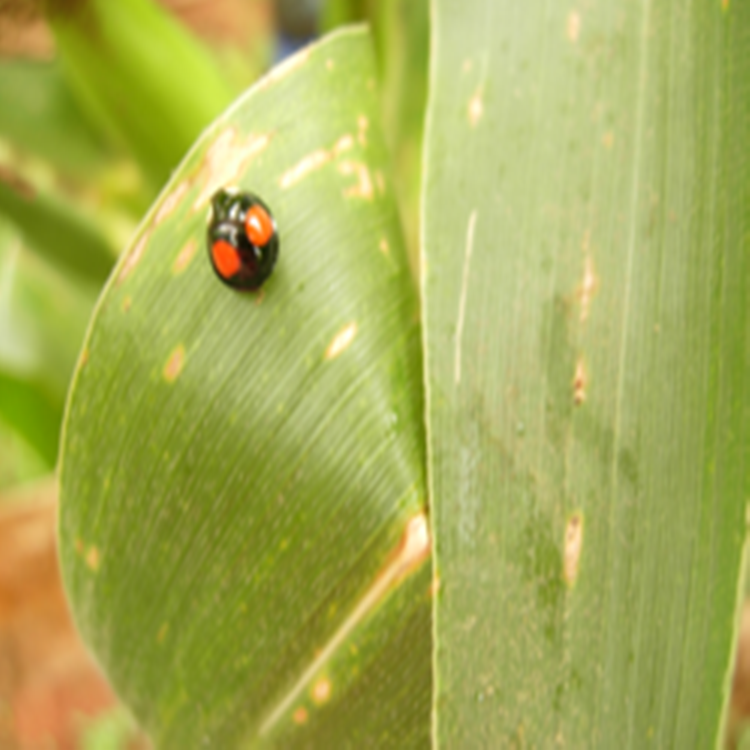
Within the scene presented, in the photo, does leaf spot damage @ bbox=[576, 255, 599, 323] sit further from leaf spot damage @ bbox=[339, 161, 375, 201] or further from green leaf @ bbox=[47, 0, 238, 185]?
green leaf @ bbox=[47, 0, 238, 185]

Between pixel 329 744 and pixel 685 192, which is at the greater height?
pixel 685 192

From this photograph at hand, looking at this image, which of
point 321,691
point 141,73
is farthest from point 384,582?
point 141,73

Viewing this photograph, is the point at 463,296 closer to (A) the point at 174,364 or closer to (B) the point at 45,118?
(A) the point at 174,364

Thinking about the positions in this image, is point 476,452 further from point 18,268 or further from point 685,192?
point 18,268

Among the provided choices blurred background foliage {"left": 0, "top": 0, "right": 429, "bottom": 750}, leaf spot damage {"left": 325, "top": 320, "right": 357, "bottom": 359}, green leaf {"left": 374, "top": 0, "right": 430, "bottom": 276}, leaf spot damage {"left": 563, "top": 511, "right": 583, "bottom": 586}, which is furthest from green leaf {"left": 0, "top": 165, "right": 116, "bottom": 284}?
leaf spot damage {"left": 563, "top": 511, "right": 583, "bottom": 586}

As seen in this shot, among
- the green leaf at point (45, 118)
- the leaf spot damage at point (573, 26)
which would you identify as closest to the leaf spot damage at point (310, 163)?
the leaf spot damage at point (573, 26)

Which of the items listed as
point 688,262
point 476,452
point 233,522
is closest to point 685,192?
A: point 688,262
